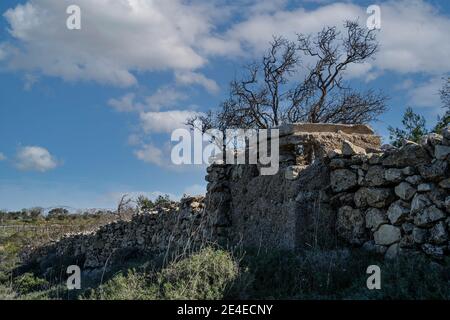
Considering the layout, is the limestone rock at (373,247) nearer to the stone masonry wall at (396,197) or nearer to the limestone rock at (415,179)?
the stone masonry wall at (396,197)

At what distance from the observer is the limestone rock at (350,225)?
557 centimetres

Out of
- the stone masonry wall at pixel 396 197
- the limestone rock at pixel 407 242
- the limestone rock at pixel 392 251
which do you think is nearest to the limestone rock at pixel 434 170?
the stone masonry wall at pixel 396 197

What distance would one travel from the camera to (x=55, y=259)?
15.0 metres

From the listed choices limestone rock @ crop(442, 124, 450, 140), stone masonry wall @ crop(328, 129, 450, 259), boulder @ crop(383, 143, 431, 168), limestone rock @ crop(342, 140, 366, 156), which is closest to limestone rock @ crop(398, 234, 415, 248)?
stone masonry wall @ crop(328, 129, 450, 259)

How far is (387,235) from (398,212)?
11.7 inches

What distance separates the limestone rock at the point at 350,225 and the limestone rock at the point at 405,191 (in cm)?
61

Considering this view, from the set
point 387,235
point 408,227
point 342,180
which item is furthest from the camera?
point 342,180

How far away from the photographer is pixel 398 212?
5.09m

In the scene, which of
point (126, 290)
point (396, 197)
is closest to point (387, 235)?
point (396, 197)

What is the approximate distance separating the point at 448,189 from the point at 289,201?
1.88 m

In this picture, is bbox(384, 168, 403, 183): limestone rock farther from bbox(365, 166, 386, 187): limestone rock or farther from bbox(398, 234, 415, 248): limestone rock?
bbox(398, 234, 415, 248): limestone rock

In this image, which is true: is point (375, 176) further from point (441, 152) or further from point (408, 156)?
point (441, 152)
